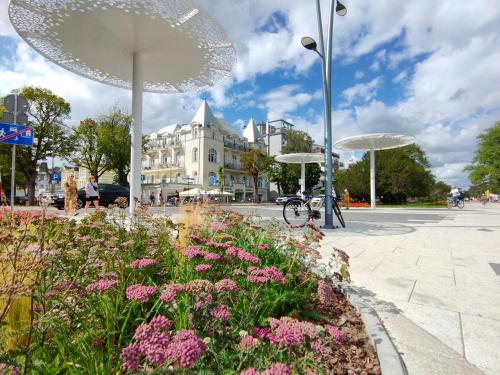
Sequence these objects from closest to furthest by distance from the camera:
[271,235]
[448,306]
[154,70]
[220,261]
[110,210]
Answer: [220,261]
[448,306]
[271,235]
[110,210]
[154,70]

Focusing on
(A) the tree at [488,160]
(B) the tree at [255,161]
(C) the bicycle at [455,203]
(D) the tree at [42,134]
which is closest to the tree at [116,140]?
(D) the tree at [42,134]

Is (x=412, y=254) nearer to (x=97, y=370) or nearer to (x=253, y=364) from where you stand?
(x=253, y=364)

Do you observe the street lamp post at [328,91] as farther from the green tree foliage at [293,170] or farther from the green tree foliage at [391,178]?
the green tree foliage at [293,170]

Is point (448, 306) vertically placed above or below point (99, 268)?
below

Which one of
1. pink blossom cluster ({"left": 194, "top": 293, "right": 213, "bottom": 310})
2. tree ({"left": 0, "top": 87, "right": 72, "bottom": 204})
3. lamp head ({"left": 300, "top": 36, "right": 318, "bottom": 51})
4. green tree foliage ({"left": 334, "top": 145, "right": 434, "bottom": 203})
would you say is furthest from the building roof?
pink blossom cluster ({"left": 194, "top": 293, "right": 213, "bottom": 310})

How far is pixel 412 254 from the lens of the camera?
18.0ft

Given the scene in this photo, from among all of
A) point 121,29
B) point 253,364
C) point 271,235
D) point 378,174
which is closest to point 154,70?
point 121,29

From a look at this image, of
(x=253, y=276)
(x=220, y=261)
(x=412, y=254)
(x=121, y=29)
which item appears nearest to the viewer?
(x=253, y=276)

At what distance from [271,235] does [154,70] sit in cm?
977

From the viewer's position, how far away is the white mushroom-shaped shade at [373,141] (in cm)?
2224

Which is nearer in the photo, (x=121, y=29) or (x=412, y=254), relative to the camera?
(x=412, y=254)

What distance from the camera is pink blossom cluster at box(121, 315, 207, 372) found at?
0.91 meters

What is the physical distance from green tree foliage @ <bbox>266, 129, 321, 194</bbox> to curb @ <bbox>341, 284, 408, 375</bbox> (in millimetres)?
52733

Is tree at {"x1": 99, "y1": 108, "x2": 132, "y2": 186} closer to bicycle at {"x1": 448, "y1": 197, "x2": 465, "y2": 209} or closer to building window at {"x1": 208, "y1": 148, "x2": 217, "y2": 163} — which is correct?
building window at {"x1": 208, "y1": 148, "x2": 217, "y2": 163}
